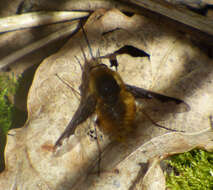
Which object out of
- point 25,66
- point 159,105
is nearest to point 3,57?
point 25,66

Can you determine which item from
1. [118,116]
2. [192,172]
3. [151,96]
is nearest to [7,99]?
[118,116]

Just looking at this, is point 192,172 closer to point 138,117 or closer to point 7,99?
point 138,117

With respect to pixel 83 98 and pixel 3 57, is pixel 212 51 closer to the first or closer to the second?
pixel 83 98

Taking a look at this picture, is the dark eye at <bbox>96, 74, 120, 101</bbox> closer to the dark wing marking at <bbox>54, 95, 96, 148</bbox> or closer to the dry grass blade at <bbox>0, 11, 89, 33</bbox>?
the dark wing marking at <bbox>54, 95, 96, 148</bbox>

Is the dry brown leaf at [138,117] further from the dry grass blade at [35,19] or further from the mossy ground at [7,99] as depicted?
the mossy ground at [7,99]

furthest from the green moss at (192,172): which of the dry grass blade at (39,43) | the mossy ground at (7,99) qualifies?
the mossy ground at (7,99)
